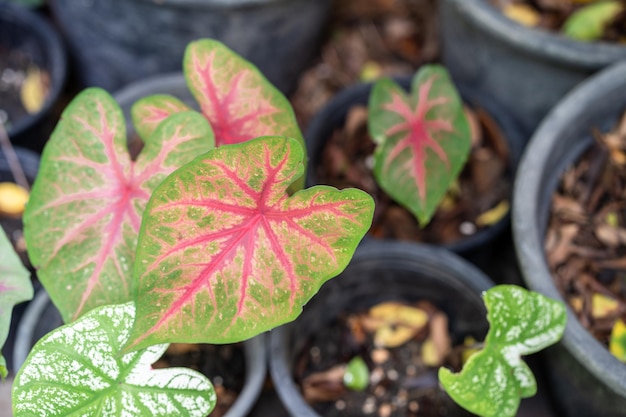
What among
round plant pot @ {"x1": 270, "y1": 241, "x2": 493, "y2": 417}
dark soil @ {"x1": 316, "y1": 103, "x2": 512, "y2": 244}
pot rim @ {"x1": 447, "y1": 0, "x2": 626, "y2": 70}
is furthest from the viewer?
dark soil @ {"x1": 316, "y1": 103, "x2": 512, "y2": 244}

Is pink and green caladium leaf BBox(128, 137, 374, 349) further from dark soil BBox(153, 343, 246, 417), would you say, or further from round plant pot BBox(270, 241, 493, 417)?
dark soil BBox(153, 343, 246, 417)

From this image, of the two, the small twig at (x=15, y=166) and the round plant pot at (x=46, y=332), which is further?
the small twig at (x=15, y=166)

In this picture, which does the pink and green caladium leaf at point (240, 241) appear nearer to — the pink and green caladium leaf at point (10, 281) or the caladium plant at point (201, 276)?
the caladium plant at point (201, 276)

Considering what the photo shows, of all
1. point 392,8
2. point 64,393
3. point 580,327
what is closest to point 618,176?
point 580,327

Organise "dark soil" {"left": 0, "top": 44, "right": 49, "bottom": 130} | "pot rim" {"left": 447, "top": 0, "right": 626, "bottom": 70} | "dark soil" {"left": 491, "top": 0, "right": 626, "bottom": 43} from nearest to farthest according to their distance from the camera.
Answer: "pot rim" {"left": 447, "top": 0, "right": 626, "bottom": 70} → "dark soil" {"left": 491, "top": 0, "right": 626, "bottom": 43} → "dark soil" {"left": 0, "top": 44, "right": 49, "bottom": 130}

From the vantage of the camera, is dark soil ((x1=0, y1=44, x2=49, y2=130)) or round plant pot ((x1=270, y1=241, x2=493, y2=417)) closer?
round plant pot ((x1=270, y1=241, x2=493, y2=417))

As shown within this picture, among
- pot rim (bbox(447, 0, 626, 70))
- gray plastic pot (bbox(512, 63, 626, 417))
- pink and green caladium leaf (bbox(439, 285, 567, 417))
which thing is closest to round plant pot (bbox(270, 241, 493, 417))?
gray plastic pot (bbox(512, 63, 626, 417))

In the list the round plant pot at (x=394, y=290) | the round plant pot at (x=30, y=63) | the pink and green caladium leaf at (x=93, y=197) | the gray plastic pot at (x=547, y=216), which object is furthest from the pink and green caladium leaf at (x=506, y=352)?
the round plant pot at (x=30, y=63)
